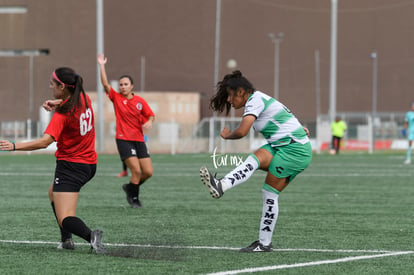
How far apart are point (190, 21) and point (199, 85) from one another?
488 cm

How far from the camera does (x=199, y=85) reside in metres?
64.6

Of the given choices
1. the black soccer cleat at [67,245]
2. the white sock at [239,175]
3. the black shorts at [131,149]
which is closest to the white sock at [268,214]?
the white sock at [239,175]

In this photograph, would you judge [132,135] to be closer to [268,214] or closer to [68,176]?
[68,176]

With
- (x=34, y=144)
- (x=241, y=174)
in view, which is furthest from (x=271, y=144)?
(x=34, y=144)

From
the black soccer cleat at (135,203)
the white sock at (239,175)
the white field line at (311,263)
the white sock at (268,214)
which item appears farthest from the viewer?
the black soccer cleat at (135,203)

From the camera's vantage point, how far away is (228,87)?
27.8ft

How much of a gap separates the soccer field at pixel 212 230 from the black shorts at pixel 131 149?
2.72 ft

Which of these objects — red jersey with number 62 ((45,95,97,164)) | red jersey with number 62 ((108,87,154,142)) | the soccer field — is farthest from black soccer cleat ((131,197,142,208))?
red jersey with number 62 ((45,95,97,164))

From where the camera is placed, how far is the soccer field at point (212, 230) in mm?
7559

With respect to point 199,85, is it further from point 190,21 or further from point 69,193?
point 69,193

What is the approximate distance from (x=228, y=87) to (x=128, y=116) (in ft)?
18.3

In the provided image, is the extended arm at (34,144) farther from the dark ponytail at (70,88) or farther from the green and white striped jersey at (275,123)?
the green and white striped jersey at (275,123)

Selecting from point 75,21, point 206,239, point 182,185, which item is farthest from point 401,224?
point 75,21

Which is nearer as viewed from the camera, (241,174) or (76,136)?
(241,174)
